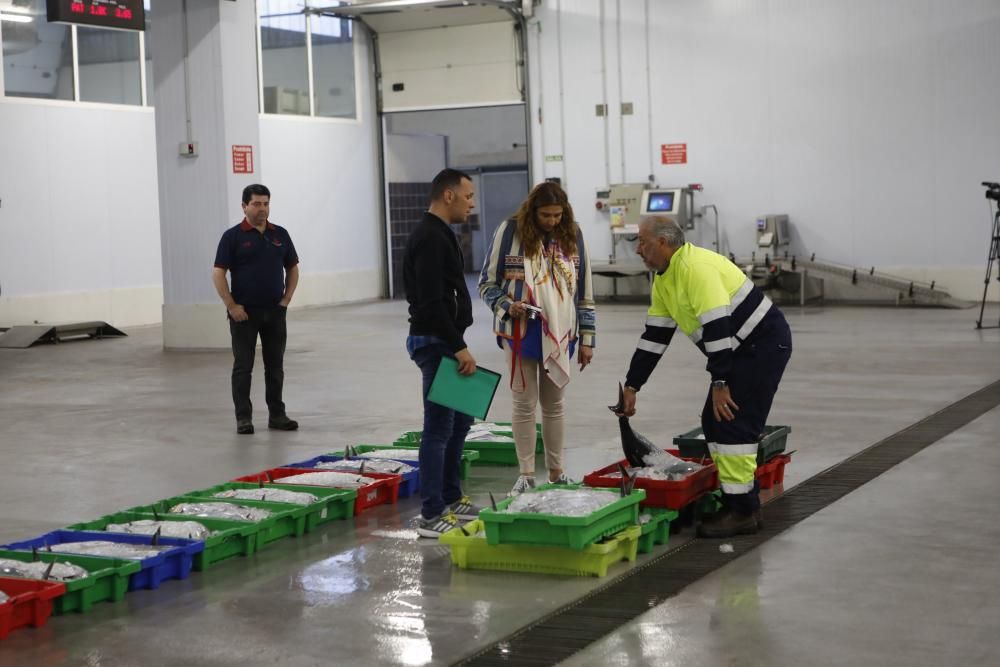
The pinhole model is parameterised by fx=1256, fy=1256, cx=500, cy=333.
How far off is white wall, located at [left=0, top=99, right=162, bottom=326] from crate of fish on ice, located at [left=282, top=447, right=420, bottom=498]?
A: 1047cm

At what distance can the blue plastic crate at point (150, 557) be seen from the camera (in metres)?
4.66

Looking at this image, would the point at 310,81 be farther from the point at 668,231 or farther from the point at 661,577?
the point at 661,577

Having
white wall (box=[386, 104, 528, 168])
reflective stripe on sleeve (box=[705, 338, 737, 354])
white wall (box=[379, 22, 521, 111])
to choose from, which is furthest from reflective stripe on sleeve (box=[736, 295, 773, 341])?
white wall (box=[386, 104, 528, 168])

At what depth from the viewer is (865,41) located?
1711cm

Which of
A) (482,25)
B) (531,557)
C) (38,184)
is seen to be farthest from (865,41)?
(531,557)

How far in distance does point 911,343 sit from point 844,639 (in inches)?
354

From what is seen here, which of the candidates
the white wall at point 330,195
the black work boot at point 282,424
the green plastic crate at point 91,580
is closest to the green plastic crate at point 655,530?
the green plastic crate at point 91,580

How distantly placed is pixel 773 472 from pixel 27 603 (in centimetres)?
349

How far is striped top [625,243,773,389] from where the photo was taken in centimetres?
503

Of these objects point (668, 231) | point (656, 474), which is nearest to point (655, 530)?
point (656, 474)

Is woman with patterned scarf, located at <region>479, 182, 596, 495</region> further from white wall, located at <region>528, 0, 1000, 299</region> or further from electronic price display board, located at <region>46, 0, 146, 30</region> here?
white wall, located at <region>528, 0, 1000, 299</region>

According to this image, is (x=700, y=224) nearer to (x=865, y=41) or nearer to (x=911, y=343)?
(x=865, y=41)

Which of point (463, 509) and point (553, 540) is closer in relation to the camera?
point (553, 540)

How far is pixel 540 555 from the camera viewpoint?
4.76 m
